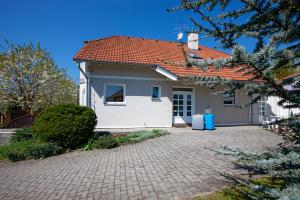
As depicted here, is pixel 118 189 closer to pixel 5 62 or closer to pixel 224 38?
pixel 224 38

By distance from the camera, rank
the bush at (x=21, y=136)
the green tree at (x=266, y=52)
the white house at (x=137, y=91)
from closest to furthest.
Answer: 1. the green tree at (x=266, y=52)
2. the bush at (x=21, y=136)
3. the white house at (x=137, y=91)

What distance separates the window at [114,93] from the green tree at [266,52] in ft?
38.1

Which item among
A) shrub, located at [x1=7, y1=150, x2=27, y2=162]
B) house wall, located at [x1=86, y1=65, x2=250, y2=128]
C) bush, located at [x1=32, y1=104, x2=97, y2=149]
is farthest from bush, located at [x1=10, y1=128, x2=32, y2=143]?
house wall, located at [x1=86, y1=65, x2=250, y2=128]

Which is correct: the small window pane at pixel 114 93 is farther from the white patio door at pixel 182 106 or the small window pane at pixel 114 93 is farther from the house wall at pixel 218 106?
the white patio door at pixel 182 106

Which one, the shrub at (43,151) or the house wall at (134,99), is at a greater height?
the house wall at (134,99)

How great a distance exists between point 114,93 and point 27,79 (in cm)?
1052

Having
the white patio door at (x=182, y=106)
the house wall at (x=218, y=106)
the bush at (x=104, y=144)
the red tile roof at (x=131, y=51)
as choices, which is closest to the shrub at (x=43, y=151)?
the bush at (x=104, y=144)

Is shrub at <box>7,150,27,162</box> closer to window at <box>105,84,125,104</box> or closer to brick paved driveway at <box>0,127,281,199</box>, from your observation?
brick paved driveway at <box>0,127,281,199</box>

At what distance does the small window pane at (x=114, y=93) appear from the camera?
45.1 ft

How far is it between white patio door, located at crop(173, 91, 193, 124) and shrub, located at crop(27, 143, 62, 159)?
8.29 metres

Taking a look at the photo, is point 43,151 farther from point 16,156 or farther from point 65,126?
point 65,126

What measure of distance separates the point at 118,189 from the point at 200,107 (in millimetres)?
11663

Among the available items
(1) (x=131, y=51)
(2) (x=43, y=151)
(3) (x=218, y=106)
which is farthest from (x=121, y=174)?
(3) (x=218, y=106)

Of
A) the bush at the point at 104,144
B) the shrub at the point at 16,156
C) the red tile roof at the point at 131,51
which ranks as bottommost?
the shrub at the point at 16,156
